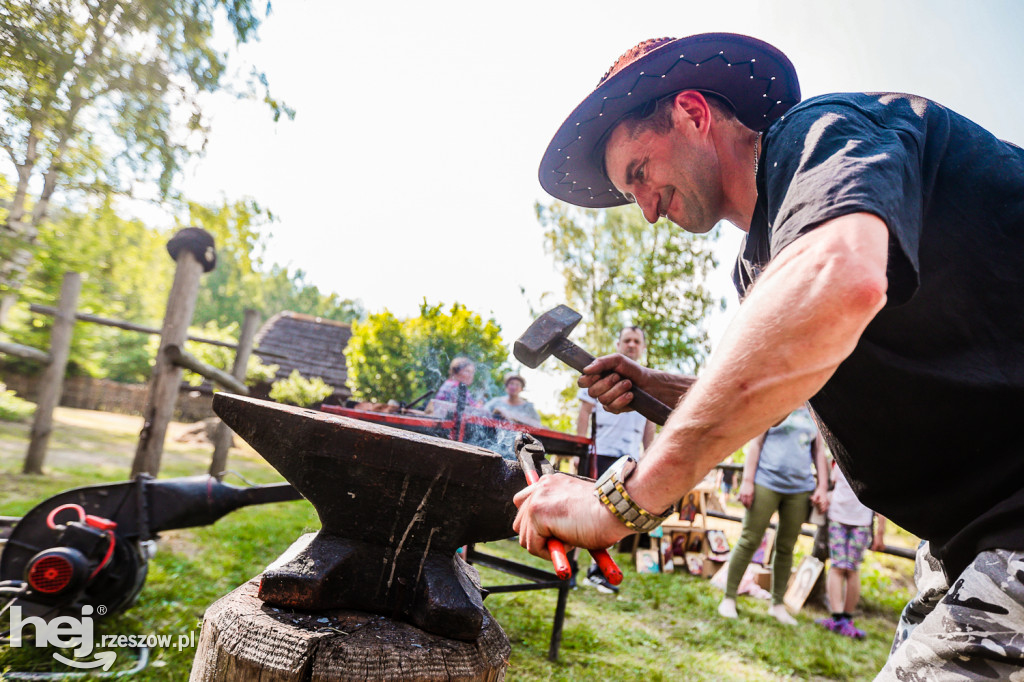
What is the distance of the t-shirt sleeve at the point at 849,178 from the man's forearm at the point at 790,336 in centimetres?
3

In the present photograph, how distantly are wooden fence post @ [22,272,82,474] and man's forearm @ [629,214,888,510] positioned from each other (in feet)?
27.0

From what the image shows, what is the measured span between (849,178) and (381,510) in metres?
1.39

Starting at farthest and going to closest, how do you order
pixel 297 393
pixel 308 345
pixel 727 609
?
1. pixel 308 345
2. pixel 297 393
3. pixel 727 609

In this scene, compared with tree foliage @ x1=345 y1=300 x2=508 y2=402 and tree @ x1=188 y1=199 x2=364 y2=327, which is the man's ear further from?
tree @ x1=188 y1=199 x2=364 y2=327

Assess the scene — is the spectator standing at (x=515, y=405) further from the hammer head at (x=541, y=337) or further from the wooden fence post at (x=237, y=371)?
the wooden fence post at (x=237, y=371)

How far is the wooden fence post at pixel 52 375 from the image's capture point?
661 cm

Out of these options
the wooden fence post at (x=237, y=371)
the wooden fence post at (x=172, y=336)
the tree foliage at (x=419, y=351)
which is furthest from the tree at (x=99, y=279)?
the tree foliage at (x=419, y=351)

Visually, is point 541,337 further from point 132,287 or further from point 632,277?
point 132,287

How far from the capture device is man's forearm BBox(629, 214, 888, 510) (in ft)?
2.45

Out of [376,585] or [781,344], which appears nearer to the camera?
[781,344]

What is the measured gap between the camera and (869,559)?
7223mm

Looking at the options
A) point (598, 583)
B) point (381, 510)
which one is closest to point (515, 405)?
point (598, 583)

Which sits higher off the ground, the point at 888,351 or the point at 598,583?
the point at 888,351

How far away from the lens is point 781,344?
0.76m
